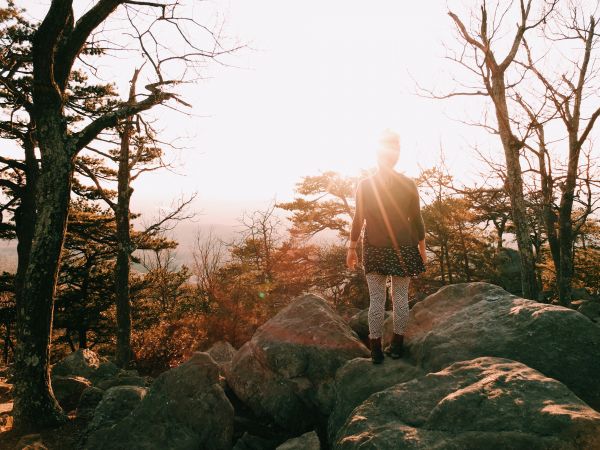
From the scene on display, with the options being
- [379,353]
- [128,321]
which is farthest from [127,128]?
[379,353]

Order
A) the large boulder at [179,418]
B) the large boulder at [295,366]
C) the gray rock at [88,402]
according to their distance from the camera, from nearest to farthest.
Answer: the large boulder at [179,418] < the large boulder at [295,366] < the gray rock at [88,402]

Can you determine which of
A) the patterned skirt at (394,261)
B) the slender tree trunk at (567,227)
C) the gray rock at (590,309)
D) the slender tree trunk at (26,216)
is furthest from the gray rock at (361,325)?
the slender tree trunk at (26,216)

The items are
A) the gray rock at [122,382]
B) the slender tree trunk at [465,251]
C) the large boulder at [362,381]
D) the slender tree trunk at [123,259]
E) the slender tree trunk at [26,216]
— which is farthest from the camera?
the slender tree trunk at [465,251]

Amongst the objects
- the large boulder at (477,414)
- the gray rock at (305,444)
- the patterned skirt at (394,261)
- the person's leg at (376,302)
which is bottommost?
the gray rock at (305,444)

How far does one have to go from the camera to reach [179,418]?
461 cm

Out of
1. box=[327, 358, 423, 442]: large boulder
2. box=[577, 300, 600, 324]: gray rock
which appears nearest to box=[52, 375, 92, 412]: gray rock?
box=[327, 358, 423, 442]: large boulder

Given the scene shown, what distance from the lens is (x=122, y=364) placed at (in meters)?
11.8

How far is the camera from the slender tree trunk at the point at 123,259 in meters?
11.9

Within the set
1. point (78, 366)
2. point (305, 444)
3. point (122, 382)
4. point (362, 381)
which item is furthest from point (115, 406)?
point (78, 366)

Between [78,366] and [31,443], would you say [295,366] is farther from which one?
[78,366]

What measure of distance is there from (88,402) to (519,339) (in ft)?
20.2

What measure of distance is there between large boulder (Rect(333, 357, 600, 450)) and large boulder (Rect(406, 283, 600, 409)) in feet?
2.11

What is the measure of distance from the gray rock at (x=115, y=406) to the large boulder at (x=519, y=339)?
→ 3663 millimetres

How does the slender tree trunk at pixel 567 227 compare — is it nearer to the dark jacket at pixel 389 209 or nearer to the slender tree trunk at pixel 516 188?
the slender tree trunk at pixel 516 188
